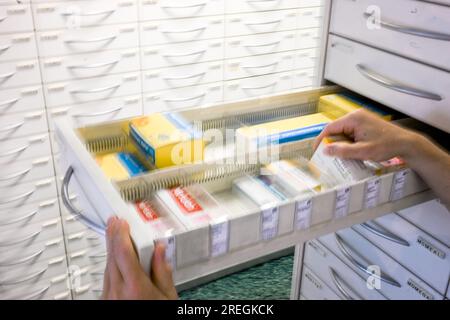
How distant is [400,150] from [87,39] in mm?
1036

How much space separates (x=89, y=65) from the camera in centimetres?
154

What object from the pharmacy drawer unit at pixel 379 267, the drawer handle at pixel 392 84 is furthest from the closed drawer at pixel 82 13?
the pharmacy drawer unit at pixel 379 267

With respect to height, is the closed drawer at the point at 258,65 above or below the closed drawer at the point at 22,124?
→ above

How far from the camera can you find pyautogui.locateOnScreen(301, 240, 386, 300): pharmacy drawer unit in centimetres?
126

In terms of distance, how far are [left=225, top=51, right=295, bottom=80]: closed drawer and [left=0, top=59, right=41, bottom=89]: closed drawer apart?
0.67 metres

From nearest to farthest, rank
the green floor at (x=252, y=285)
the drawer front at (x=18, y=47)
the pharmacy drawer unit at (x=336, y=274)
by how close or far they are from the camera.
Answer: the pharmacy drawer unit at (x=336, y=274)
the drawer front at (x=18, y=47)
the green floor at (x=252, y=285)

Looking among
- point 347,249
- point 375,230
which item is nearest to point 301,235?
point 375,230

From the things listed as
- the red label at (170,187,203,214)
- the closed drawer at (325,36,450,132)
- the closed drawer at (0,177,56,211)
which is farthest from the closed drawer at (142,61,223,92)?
the red label at (170,187,203,214)

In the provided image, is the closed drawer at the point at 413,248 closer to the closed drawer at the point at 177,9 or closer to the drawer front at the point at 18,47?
the closed drawer at the point at 177,9

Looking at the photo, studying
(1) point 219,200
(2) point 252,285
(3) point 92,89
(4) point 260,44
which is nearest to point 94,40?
(3) point 92,89

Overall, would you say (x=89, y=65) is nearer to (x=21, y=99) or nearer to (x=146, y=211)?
(x=21, y=99)

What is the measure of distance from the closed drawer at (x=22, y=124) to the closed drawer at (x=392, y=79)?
2.85 ft

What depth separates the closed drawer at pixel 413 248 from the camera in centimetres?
102
